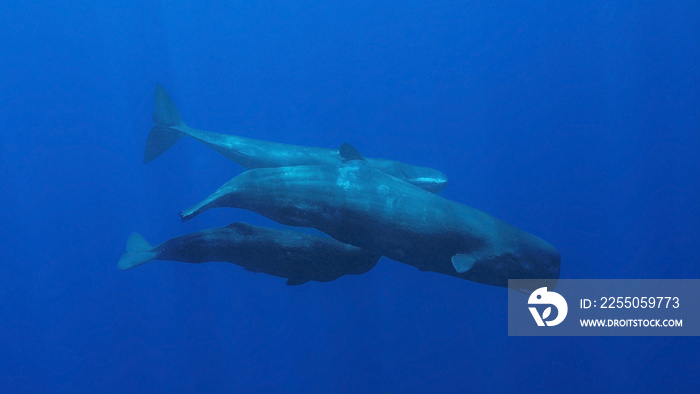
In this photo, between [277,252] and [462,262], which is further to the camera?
[277,252]

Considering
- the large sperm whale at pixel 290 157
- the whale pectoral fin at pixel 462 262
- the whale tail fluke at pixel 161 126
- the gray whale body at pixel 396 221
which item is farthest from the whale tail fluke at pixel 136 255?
the whale pectoral fin at pixel 462 262

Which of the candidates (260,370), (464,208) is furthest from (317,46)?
(464,208)

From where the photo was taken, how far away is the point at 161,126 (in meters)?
10.0

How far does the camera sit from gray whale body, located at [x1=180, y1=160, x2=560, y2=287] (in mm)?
5574

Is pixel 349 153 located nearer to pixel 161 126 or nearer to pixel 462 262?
pixel 462 262

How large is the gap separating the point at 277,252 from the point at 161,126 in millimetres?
5586

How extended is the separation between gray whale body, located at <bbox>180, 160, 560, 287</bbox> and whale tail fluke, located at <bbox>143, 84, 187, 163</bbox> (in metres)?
4.82

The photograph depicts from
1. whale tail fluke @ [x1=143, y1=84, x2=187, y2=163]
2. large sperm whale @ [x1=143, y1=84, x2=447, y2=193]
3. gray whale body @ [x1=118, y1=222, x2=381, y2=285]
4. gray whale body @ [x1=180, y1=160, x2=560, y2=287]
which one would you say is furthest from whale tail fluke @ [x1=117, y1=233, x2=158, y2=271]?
whale tail fluke @ [x1=143, y1=84, x2=187, y2=163]

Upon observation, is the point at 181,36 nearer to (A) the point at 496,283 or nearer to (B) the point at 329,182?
(B) the point at 329,182

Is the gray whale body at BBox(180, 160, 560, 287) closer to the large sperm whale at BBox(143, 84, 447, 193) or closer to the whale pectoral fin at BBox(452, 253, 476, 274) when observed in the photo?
the whale pectoral fin at BBox(452, 253, 476, 274)

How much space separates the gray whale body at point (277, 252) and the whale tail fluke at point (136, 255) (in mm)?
98

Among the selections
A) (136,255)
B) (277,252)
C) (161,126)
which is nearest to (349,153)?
(277,252)

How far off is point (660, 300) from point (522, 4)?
45.7 ft

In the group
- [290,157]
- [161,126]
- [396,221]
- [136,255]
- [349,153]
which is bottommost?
[136,255]
